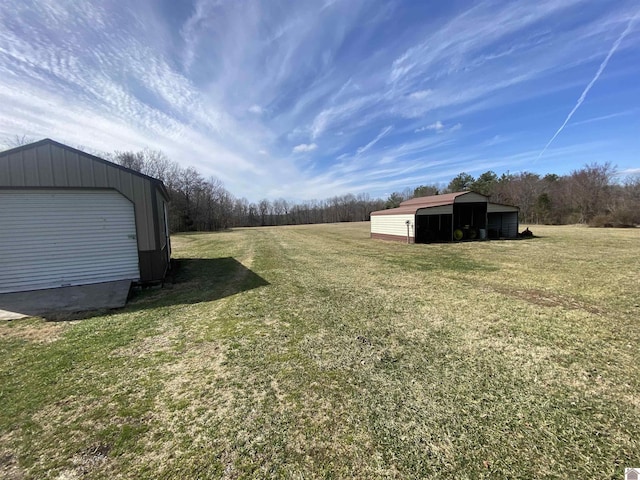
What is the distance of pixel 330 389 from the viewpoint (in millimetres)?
2922

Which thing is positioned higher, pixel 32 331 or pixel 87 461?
pixel 32 331

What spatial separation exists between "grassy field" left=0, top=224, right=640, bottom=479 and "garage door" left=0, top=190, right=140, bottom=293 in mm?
2381

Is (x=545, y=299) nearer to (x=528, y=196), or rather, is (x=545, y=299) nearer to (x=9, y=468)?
(x=9, y=468)

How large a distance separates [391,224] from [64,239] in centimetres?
1719

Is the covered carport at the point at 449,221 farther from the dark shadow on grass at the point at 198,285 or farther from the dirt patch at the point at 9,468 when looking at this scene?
the dirt patch at the point at 9,468

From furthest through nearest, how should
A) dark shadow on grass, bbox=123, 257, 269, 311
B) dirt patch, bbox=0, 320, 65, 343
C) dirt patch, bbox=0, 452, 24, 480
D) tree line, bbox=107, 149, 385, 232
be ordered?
1. tree line, bbox=107, 149, 385, 232
2. dark shadow on grass, bbox=123, 257, 269, 311
3. dirt patch, bbox=0, 320, 65, 343
4. dirt patch, bbox=0, 452, 24, 480

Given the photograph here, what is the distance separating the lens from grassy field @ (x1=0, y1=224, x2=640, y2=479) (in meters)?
2.07

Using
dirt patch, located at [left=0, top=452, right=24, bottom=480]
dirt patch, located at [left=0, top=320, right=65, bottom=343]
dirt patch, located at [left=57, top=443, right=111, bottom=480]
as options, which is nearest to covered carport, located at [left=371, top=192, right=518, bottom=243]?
dirt patch, located at [left=0, top=320, right=65, bottom=343]

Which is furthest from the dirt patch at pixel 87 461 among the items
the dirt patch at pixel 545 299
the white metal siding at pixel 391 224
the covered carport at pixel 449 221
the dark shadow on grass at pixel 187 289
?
the white metal siding at pixel 391 224

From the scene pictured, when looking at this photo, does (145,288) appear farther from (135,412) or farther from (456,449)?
(456,449)

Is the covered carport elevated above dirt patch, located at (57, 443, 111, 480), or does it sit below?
above

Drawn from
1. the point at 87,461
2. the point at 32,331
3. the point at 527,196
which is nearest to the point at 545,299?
the point at 87,461

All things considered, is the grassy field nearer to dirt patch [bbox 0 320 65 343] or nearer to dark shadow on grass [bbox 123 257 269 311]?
dirt patch [bbox 0 320 65 343]

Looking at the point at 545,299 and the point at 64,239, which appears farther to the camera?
the point at 64,239
